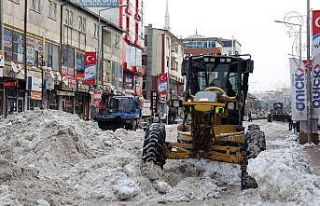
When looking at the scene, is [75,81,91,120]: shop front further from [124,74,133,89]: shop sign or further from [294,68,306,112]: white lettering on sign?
[294,68,306,112]: white lettering on sign

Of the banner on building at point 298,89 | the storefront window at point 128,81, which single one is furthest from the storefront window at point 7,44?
the storefront window at point 128,81

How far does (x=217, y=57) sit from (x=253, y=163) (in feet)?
16.1

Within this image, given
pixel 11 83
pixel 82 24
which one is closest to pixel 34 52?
pixel 11 83

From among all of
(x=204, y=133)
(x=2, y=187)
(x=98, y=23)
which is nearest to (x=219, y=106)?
(x=204, y=133)

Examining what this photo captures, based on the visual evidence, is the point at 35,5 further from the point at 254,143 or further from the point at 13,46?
the point at 254,143

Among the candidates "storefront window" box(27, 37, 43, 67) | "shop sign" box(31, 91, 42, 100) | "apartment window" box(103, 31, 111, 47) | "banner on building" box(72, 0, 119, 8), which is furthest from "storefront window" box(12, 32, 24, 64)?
"banner on building" box(72, 0, 119, 8)

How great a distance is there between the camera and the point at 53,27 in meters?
43.5

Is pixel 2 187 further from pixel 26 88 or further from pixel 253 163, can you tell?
pixel 26 88

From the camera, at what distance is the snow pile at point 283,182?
28.6 ft

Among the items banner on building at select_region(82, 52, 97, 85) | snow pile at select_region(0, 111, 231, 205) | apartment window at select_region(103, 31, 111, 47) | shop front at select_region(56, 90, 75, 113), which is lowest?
snow pile at select_region(0, 111, 231, 205)

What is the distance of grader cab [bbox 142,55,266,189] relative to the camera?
41.4 feet

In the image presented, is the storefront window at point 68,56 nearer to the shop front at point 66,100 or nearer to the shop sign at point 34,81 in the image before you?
the shop front at point 66,100

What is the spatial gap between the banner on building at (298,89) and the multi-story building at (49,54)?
17.3 metres

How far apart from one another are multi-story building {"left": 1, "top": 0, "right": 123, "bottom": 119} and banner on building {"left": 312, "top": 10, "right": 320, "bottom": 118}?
18191 millimetres
